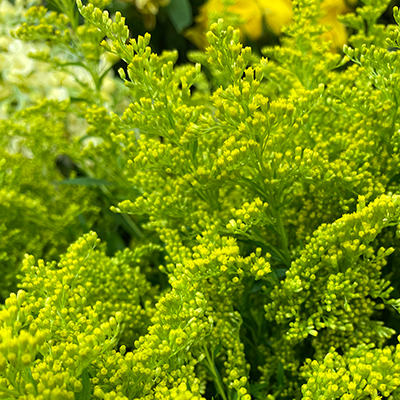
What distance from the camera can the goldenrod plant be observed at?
338 mm

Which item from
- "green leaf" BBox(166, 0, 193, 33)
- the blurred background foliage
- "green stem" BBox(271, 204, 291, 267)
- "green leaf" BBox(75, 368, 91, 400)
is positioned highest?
"green leaf" BBox(166, 0, 193, 33)

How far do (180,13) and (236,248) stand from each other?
81 cm

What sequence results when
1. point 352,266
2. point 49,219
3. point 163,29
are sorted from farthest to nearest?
1. point 163,29
2. point 49,219
3. point 352,266

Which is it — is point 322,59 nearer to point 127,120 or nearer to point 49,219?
point 127,120

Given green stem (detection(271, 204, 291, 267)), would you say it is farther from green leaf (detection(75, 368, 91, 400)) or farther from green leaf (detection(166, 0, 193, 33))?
green leaf (detection(166, 0, 193, 33))

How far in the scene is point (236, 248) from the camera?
0.38m

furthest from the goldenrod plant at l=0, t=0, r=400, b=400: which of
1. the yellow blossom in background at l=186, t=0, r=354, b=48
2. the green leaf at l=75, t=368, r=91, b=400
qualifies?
the yellow blossom in background at l=186, t=0, r=354, b=48

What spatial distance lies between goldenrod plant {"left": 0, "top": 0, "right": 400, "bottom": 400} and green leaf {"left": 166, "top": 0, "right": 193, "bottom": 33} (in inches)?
19.3

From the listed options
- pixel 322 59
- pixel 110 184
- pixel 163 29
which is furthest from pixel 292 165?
pixel 163 29

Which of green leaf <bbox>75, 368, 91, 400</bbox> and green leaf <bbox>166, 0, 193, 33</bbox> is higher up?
green leaf <bbox>166, 0, 193, 33</bbox>

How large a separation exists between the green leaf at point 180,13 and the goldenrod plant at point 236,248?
49cm

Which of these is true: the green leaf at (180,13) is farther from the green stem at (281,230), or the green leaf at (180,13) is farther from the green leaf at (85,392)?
the green leaf at (85,392)

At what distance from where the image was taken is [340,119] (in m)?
0.54

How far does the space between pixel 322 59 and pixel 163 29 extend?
0.77m
